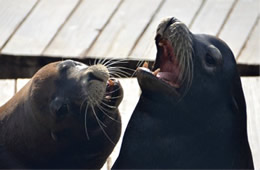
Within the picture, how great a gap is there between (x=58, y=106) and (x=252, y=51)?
275cm

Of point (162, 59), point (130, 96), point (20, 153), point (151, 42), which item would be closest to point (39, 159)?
point (20, 153)

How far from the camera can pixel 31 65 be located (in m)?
7.33

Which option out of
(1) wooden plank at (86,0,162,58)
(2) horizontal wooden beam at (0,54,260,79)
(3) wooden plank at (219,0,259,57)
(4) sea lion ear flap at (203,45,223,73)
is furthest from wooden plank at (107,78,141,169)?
(4) sea lion ear flap at (203,45,223,73)

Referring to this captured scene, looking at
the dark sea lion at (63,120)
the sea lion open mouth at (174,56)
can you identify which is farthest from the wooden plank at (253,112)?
the sea lion open mouth at (174,56)

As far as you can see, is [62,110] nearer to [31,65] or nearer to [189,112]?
[189,112]

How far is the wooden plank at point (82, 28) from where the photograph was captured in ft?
24.3

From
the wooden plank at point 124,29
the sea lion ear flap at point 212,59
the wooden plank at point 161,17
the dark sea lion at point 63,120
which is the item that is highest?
the sea lion ear flap at point 212,59

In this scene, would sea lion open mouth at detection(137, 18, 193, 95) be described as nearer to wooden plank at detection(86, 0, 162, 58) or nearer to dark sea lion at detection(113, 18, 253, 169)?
dark sea lion at detection(113, 18, 253, 169)

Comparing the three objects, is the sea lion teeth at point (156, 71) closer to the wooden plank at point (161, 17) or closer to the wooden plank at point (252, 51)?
the wooden plank at point (161, 17)

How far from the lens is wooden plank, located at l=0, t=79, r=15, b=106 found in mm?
6789

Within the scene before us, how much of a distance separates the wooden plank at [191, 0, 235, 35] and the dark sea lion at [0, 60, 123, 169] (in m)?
2.40

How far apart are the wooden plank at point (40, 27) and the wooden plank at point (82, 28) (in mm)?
81

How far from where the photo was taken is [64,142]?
5.24 metres

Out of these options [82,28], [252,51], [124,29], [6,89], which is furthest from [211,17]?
[6,89]
